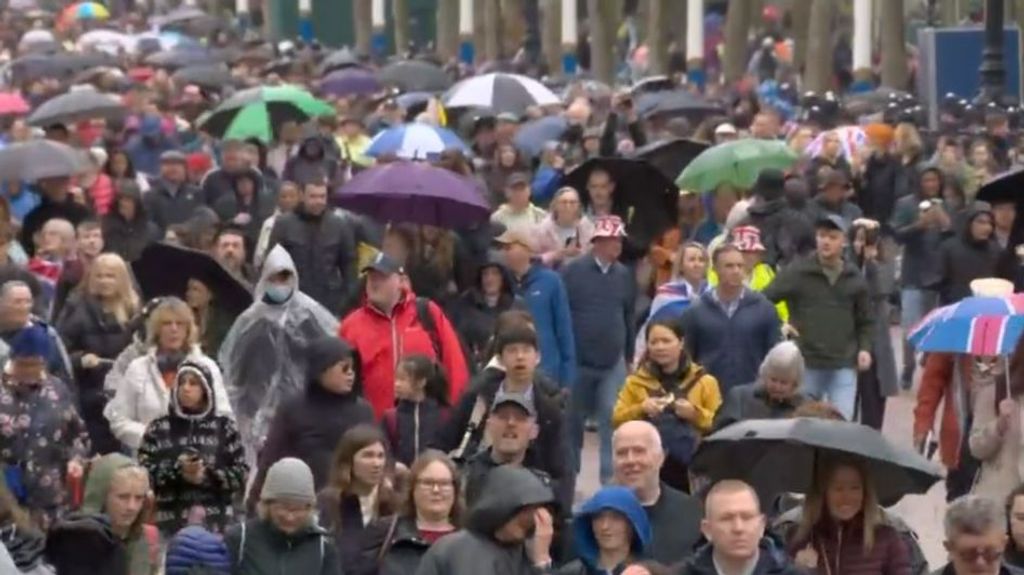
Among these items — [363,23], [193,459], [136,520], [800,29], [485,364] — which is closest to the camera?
[136,520]

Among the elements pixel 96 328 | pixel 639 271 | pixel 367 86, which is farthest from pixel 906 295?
pixel 367 86

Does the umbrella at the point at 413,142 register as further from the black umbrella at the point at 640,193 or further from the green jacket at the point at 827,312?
the green jacket at the point at 827,312

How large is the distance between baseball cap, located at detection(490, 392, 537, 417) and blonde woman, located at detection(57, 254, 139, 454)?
305cm

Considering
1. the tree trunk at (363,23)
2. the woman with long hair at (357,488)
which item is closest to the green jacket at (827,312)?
the woman with long hair at (357,488)

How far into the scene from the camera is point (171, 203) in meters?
24.2

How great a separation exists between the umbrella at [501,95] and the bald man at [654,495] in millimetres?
19954

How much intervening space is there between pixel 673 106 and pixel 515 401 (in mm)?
20358

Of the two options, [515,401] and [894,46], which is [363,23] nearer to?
[894,46]

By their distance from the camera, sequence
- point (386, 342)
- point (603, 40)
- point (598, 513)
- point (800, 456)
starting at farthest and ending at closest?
point (603, 40)
point (386, 342)
point (800, 456)
point (598, 513)

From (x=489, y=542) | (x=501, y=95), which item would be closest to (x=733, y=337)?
(x=489, y=542)

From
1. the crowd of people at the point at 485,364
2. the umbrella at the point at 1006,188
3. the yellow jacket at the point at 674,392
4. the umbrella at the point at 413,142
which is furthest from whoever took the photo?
the umbrella at the point at 413,142

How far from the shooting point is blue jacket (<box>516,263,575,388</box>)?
60.0 feet

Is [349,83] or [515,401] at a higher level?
[515,401]

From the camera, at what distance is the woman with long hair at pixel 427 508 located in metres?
12.1
